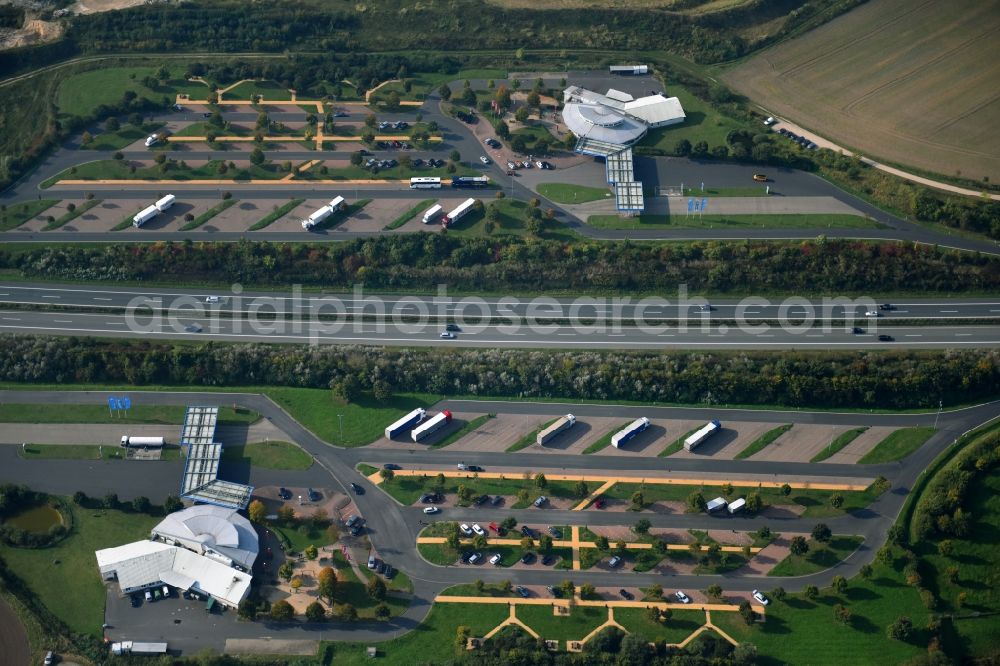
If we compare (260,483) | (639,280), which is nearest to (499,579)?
(260,483)

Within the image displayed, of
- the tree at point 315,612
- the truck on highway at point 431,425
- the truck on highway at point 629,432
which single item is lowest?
the tree at point 315,612

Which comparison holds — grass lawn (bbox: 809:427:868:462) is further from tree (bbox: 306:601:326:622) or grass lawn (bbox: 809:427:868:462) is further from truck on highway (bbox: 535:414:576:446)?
tree (bbox: 306:601:326:622)

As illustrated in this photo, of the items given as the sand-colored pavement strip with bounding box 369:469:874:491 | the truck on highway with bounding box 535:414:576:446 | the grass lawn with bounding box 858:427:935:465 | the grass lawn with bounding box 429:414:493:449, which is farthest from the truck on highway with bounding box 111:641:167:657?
the grass lawn with bounding box 858:427:935:465

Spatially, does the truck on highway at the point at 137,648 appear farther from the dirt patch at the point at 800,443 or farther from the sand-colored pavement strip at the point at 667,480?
the dirt patch at the point at 800,443

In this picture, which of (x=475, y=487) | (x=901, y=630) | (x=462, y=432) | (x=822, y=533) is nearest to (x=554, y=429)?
(x=462, y=432)

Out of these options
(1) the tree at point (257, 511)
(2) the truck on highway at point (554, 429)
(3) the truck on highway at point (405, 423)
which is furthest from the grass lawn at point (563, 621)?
(1) the tree at point (257, 511)

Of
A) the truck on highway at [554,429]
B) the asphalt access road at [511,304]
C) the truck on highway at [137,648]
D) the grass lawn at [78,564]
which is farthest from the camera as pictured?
the asphalt access road at [511,304]
